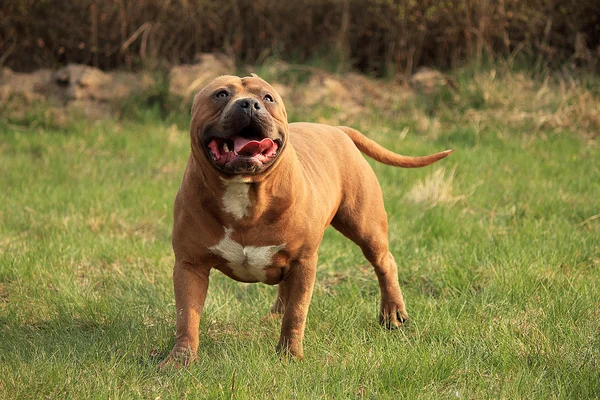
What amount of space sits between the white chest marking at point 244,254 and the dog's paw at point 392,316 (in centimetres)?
105

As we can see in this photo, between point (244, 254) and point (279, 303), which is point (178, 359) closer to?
point (244, 254)

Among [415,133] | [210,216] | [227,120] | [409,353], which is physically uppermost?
[227,120]

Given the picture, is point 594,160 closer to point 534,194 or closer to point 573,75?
point 534,194

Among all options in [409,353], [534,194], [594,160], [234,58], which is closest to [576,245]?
[534,194]

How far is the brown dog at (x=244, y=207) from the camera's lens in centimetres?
387

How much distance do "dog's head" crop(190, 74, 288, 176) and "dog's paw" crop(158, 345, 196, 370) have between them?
93cm

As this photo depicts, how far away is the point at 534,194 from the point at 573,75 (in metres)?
4.18

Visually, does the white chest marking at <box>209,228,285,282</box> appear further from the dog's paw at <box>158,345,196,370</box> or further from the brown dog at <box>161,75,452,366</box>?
the dog's paw at <box>158,345,196,370</box>

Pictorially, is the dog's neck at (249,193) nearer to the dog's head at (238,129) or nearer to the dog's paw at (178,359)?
the dog's head at (238,129)

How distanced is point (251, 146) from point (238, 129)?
101mm

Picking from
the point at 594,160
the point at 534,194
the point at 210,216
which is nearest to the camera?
the point at 210,216

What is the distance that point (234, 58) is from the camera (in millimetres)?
11914

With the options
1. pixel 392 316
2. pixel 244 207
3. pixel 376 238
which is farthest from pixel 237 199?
pixel 392 316

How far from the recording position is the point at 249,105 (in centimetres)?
380
